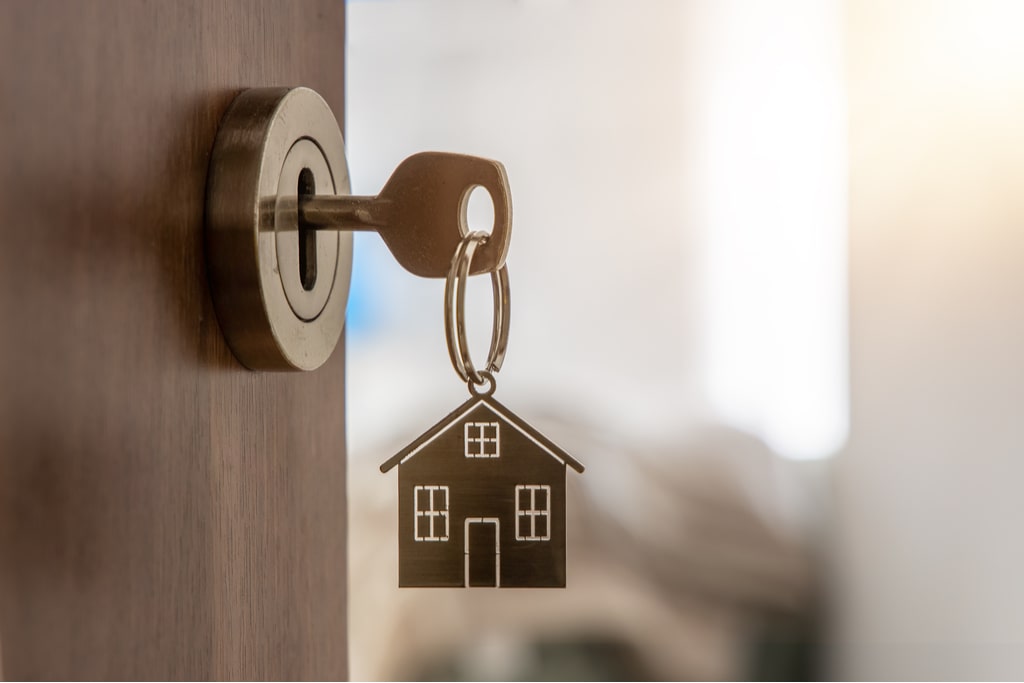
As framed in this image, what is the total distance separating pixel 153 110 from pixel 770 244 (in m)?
0.55

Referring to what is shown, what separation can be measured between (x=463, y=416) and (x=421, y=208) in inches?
3.1

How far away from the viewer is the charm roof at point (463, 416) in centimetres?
32

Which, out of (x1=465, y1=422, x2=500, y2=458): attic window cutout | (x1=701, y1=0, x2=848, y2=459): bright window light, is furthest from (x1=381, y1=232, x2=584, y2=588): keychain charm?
(x1=701, y1=0, x2=848, y2=459): bright window light

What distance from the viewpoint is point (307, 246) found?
1.09 ft

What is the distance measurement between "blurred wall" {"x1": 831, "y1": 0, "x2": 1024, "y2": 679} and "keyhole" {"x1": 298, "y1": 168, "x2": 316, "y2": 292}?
1.79 feet

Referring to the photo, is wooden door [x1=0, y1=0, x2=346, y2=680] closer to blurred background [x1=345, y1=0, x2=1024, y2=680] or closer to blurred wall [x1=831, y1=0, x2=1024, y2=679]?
blurred background [x1=345, y1=0, x2=1024, y2=680]

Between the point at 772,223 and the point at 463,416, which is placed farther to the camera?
the point at 772,223

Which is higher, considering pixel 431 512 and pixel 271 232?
pixel 271 232

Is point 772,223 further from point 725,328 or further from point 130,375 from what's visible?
point 130,375

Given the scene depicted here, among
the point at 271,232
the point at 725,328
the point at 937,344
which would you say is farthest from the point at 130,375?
the point at 937,344

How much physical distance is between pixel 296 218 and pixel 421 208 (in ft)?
0.15

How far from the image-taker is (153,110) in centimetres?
26

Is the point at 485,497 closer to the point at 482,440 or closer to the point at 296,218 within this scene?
the point at 482,440

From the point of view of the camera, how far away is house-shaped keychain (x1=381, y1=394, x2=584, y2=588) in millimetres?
322
